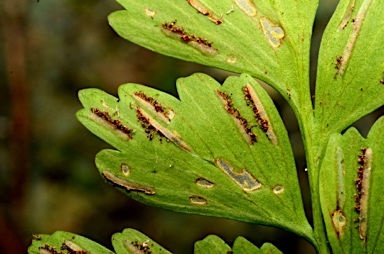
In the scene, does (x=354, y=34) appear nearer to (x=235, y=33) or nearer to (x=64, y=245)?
(x=235, y=33)

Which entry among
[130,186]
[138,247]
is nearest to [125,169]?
[130,186]

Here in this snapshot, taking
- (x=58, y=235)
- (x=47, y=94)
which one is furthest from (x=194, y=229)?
(x=58, y=235)

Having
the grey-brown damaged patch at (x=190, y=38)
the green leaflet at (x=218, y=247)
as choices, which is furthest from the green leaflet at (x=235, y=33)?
the green leaflet at (x=218, y=247)

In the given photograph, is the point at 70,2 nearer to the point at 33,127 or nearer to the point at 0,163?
the point at 33,127

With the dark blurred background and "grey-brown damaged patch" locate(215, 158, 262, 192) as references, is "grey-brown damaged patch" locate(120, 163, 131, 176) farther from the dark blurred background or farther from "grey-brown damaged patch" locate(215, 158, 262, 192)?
the dark blurred background

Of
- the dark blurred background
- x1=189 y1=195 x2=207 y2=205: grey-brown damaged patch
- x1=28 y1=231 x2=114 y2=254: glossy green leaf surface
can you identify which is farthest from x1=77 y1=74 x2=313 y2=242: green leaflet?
the dark blurred background

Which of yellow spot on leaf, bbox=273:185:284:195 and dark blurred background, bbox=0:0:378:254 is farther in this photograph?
dark blurred background, bbox=0:0:378:254
